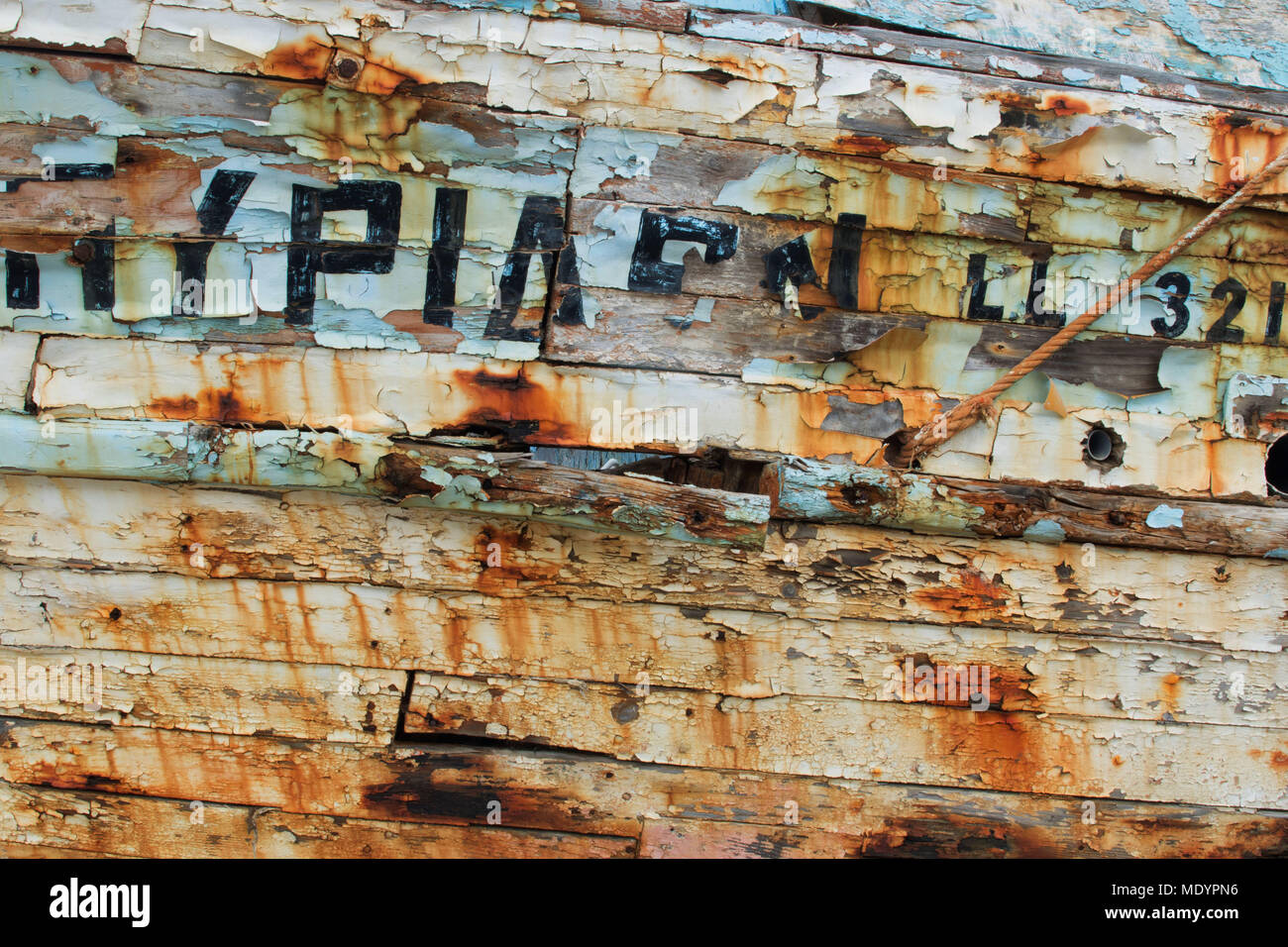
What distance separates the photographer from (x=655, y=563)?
2484 mm

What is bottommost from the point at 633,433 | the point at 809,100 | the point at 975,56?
the point at 633,433

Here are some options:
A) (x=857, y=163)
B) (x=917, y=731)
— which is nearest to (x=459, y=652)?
(x=917, y=731)

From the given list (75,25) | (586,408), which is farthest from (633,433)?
(75,25)

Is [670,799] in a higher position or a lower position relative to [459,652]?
lower

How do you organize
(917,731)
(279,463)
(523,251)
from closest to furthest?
(279,463), (523,251), (917,731)

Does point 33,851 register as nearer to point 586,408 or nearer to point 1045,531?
point 586,408

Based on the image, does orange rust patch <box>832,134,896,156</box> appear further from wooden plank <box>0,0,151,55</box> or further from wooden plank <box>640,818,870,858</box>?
wooden plank <box>640,818,870,858</box>

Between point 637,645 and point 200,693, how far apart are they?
3.95ft

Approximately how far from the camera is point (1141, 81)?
2.49m

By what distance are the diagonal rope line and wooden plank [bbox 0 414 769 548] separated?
0.56 m

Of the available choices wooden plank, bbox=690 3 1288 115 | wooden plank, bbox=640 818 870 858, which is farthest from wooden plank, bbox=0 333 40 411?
wooden plank, bbox=640 818 870 858

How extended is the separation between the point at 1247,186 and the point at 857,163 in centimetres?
101

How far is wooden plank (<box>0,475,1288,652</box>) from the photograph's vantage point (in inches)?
94.4

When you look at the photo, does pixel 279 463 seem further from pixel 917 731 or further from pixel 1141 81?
pixel 1141 81
